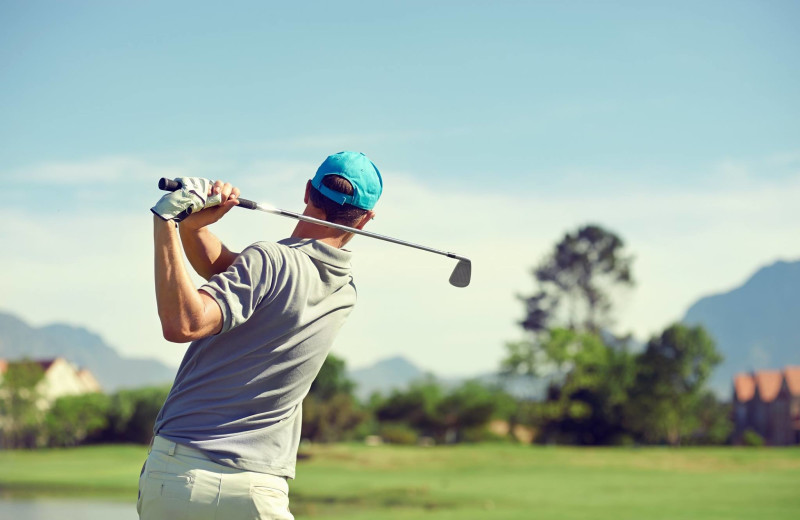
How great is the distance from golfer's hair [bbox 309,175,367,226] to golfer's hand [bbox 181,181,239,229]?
234mm

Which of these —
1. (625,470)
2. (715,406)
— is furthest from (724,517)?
(715,406)

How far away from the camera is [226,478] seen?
238 cm

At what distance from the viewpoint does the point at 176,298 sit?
2107 mm

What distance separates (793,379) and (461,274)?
78.4 metres

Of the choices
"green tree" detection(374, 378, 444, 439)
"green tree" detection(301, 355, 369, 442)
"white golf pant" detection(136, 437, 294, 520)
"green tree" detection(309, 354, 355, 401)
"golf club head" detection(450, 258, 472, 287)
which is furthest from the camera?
"green tree" detection(374, 378, 444, 439)

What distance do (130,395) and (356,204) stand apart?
51.4m

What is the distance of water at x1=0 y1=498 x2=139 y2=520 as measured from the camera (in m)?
13.6

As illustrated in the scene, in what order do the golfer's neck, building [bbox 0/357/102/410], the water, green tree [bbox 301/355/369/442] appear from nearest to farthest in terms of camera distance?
the golfer's neck < the water < green tree [bbox 301/355/369/442] < building [bbox 0/357/102/410]

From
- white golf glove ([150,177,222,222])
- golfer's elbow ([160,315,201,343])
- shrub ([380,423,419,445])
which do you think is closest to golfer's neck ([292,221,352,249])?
white golf glove ([150,177,222,222])

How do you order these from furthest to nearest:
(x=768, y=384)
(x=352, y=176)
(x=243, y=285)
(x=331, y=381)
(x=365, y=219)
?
1. (x=768, y=384)
2. (x=331, y=381)
3. (x=365, y=219)
4. (x=352, y=176)
5. (x=243, y=285)

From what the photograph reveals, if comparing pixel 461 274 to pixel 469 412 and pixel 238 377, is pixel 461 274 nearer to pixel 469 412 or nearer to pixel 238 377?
pixel 238 377

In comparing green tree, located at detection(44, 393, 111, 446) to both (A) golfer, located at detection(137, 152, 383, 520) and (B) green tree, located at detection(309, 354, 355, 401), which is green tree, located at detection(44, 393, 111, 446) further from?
(A) golfer, located at detection(137, 152, 383, 520)

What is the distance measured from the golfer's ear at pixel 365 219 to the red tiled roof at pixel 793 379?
77.4 metres

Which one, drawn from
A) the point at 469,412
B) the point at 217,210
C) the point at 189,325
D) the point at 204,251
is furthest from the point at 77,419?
the point at 189,325
